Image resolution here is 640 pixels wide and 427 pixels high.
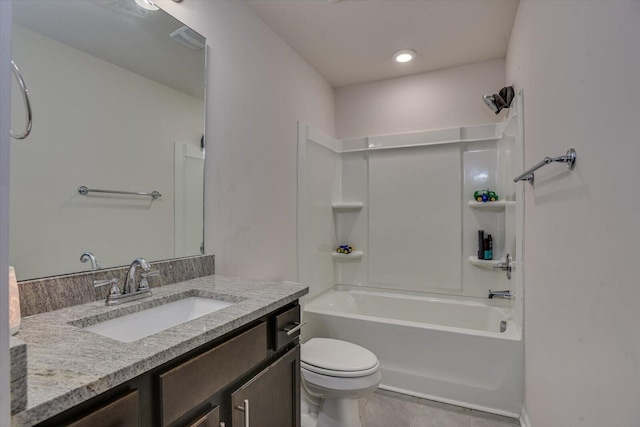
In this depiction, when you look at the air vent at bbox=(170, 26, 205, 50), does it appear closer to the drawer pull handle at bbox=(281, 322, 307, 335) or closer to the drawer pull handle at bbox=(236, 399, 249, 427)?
the drawer pull handle at bbox=(281, 322, 307, 335)

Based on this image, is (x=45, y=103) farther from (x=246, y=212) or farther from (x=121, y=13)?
(x=246, y=212)

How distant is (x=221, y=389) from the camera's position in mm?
917

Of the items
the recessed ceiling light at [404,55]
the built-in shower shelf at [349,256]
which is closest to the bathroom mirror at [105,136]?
the recessed ceiling light at [404,55]

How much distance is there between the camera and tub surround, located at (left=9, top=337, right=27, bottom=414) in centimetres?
48

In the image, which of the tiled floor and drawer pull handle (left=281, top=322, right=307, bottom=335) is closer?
drawer pull handle (left=281, top=322, right=307, bottom=335)

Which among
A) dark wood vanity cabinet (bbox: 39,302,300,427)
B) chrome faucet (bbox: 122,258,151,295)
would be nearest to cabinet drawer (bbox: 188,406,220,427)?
dark wood vanity cabinet (bbox: 39,302,300,427)

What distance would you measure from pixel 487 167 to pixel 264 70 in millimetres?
1968

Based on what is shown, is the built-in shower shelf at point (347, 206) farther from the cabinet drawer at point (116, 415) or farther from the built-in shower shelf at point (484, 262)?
the cabinet drawer at point (116, 415)

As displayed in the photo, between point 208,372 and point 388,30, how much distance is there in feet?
7.52

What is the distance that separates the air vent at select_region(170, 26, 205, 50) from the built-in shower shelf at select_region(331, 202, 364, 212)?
1.83 metres

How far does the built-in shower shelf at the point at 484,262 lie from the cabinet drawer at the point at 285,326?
1886mm

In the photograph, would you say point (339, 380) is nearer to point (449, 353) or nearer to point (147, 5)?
point (449, 353)

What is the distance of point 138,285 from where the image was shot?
121cm

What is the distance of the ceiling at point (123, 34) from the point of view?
42.0 inches
